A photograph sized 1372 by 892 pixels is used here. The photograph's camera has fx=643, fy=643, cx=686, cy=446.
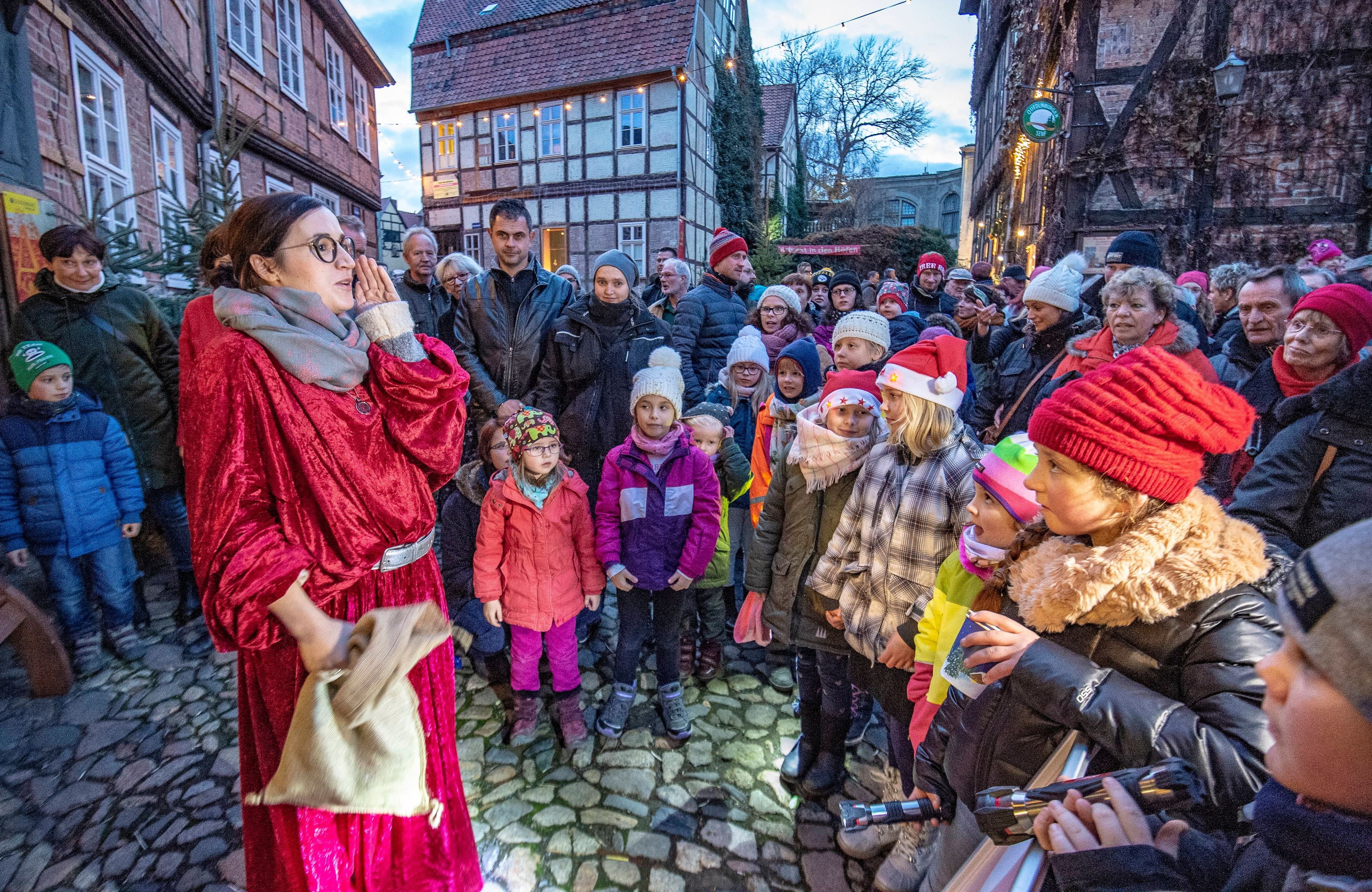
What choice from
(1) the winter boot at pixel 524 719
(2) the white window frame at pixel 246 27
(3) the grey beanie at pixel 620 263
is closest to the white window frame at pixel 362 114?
(2) the white window frame at pixel 246 27

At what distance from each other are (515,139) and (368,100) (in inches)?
190

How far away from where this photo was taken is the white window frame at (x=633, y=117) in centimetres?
1841

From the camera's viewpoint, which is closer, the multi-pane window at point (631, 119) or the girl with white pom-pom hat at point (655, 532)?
the girl with white pom-pom hat at point (655, 532)

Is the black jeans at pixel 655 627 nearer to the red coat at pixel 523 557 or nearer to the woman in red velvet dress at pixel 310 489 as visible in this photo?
the red coat at pixel 523 557

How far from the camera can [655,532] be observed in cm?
322

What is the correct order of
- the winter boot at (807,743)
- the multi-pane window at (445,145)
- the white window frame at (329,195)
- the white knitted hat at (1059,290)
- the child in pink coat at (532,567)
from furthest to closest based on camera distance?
the multi-pane window at (445,145)
the white window frame at (329,195)
the white knitted hat at (1059,290)
the child in pink coat at (532,567)
the winter boot at (807,743)

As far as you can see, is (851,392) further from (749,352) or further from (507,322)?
(507,322)

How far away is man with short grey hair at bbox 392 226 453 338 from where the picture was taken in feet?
17.4

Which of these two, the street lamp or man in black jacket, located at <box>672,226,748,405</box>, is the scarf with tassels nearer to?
man in black jacket, located at <box>672,226,748,405</box>

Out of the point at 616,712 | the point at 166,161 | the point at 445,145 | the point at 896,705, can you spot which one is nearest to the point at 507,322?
the point at 616,712

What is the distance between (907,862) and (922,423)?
63.7 inches

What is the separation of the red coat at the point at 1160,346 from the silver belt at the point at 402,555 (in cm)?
321

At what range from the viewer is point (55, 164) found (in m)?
5.21

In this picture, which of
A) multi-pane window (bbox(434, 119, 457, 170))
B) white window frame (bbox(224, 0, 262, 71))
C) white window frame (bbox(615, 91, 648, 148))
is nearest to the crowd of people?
white window frame (bbox(224, 0, 262, 71))
